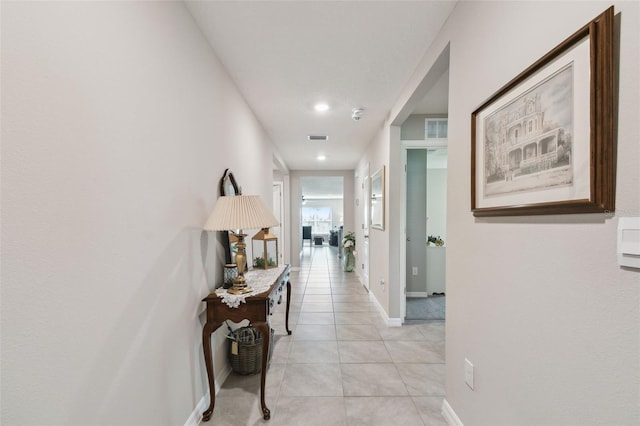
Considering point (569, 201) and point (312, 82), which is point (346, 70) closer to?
point (312, 82)

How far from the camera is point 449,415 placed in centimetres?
171

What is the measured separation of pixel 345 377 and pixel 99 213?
208cm

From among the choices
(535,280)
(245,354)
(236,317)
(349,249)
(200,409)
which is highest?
(535,280)

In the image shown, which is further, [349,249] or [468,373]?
[349,249]

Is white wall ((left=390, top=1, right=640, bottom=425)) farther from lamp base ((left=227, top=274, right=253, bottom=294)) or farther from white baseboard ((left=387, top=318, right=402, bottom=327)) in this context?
white baseboard ((left=387, top=318, right=402, bottom=327))

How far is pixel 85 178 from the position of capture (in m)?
0.91

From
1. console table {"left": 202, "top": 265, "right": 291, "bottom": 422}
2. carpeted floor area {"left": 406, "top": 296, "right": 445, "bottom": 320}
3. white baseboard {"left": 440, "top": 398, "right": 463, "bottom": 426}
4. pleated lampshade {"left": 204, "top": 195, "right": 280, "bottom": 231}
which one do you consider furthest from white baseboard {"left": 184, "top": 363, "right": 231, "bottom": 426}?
carpeted floor area {"left": 406, "top": 296, "right": 445, "bottom": 320}

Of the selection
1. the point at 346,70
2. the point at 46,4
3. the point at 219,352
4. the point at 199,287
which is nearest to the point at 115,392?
the point at 199,287

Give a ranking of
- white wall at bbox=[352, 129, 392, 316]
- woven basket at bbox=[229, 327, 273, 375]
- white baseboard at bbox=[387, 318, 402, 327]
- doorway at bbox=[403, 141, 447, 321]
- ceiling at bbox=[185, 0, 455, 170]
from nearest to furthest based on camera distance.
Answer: ceiling at bbox=[185, 0, 455, 170] → woven basket at bbox=[229, 327, 273, 375] → white baseboard at bbox=[387, 318, 402, 327] → white wall at bbox=[352, 129, 392, 316] → doorway at bbox=[403, 141, 447, 321]

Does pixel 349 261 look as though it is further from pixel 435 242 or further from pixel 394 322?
pixel 394 322

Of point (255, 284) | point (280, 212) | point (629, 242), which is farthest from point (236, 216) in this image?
point (280, 212)

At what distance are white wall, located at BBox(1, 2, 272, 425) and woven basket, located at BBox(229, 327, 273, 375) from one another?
52 centimetres

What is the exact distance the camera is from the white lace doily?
5.78 ft

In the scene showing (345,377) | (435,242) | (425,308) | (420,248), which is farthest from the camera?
(435,242)
